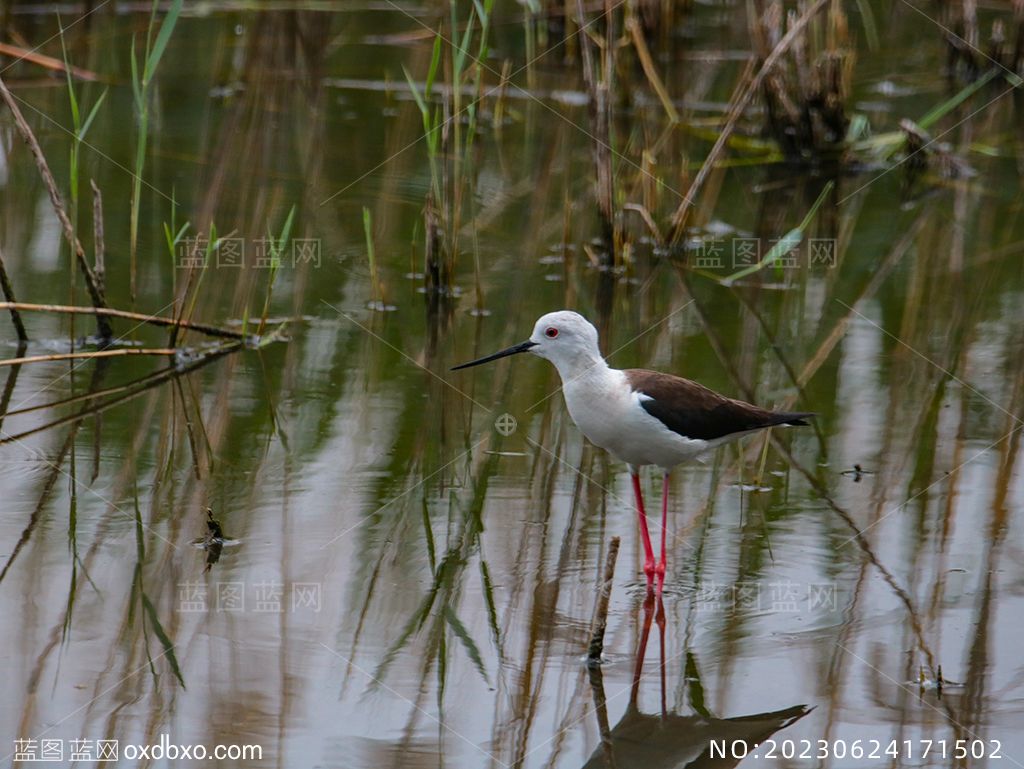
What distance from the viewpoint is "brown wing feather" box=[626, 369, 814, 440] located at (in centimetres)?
531

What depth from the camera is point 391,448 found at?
6.39 m

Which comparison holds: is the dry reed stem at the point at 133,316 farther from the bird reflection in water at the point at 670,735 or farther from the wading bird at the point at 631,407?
the bird reflection in water at the point at 670,735

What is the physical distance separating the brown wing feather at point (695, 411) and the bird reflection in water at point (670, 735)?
1168 millimetres

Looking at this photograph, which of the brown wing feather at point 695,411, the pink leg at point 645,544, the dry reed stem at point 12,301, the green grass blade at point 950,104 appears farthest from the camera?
the green grass blade at point 950,104

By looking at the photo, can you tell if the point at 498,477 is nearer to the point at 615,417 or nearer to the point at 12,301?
the point at 615,417

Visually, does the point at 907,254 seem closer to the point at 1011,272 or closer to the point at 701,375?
the point at 1011,272

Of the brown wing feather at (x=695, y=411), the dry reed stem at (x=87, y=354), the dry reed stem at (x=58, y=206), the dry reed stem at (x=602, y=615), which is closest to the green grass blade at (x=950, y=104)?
the brown wing feather at (x=695, y=411)

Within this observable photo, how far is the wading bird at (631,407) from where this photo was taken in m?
5.21

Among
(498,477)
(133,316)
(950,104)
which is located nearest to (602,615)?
(498,477)

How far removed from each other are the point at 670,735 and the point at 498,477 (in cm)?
201

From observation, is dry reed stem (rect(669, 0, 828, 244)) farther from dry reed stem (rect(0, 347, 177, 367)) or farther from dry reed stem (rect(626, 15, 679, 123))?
dry reed stem (rect(0, 347, 177, 367))

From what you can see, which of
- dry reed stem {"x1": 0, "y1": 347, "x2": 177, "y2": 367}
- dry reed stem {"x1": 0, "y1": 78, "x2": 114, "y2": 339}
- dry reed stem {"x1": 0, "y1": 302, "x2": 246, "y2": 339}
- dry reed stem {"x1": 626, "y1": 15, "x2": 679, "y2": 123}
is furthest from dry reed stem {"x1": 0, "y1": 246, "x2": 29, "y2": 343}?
dry reed stem {"x1": 626, "y1": 15, "x2": 679, "y2": 123}

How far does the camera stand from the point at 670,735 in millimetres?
4352

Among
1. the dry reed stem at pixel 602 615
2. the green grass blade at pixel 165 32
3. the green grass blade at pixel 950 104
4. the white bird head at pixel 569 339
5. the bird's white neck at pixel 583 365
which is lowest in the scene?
the dry reed stem at pixel 602 615
